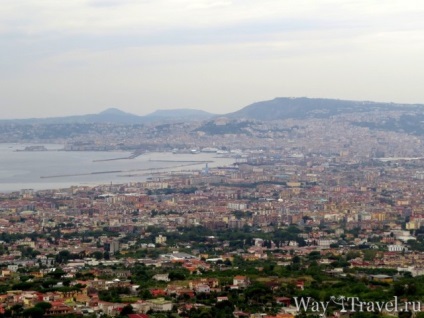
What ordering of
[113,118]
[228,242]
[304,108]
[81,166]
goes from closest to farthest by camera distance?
[228,242] < [81,166] < [304,108] < [113,118]

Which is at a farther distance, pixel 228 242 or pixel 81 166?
pixel 81 166

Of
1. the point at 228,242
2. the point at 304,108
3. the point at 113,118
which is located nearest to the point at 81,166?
the point at 228,242

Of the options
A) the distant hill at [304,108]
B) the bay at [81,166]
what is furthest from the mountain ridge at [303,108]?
the bay at [81,166]

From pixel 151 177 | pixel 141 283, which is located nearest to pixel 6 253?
pixel 141 283

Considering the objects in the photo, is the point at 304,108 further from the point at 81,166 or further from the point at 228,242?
the point at 228,242

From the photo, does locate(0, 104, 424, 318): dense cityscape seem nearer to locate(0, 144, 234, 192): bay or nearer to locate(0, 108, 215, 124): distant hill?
locate(0, 144, 234, 192): bay

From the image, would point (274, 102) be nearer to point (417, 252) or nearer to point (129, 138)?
point (129, 138)

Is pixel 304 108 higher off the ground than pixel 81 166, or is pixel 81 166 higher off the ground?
pixel 304 108

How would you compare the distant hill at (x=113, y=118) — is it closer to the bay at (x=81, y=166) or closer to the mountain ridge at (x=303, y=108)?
the mountain ridge at (x=303, y=108)

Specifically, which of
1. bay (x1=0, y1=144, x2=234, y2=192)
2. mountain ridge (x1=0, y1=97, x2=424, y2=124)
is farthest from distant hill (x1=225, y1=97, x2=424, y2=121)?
bay (x1=0, y1=144, x2=234, y2=192)
